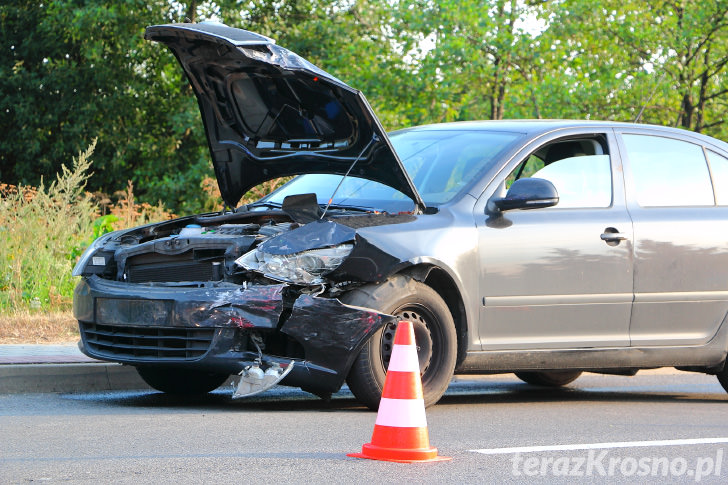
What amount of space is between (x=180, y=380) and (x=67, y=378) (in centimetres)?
83

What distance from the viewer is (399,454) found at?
5047 millimetres

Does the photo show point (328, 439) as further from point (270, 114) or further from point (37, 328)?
point (37, 328)

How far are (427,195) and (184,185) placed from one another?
1943 centimetres

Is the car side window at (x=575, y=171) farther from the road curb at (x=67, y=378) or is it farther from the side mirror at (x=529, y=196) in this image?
the road curb at (x=67, y=378)

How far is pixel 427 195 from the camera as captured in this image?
7035 millimetres

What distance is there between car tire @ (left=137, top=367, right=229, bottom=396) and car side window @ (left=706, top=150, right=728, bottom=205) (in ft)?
11.8

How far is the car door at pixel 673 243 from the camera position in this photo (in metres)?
7.38

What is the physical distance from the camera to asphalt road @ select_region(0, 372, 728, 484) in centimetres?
479

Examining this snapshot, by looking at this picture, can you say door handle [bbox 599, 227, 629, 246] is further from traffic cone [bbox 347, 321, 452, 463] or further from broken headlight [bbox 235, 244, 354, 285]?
traffic cone [bbox 347, 321, 452, 463]

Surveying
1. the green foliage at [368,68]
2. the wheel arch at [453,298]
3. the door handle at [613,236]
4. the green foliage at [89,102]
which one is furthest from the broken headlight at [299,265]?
the green foliage at [89,102]

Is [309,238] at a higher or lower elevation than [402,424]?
higher

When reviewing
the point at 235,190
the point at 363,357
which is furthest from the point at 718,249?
the point at 235,190

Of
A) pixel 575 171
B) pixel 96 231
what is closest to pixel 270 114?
pixel 575 171

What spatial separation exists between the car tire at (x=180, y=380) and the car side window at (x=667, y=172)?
3046 mm
